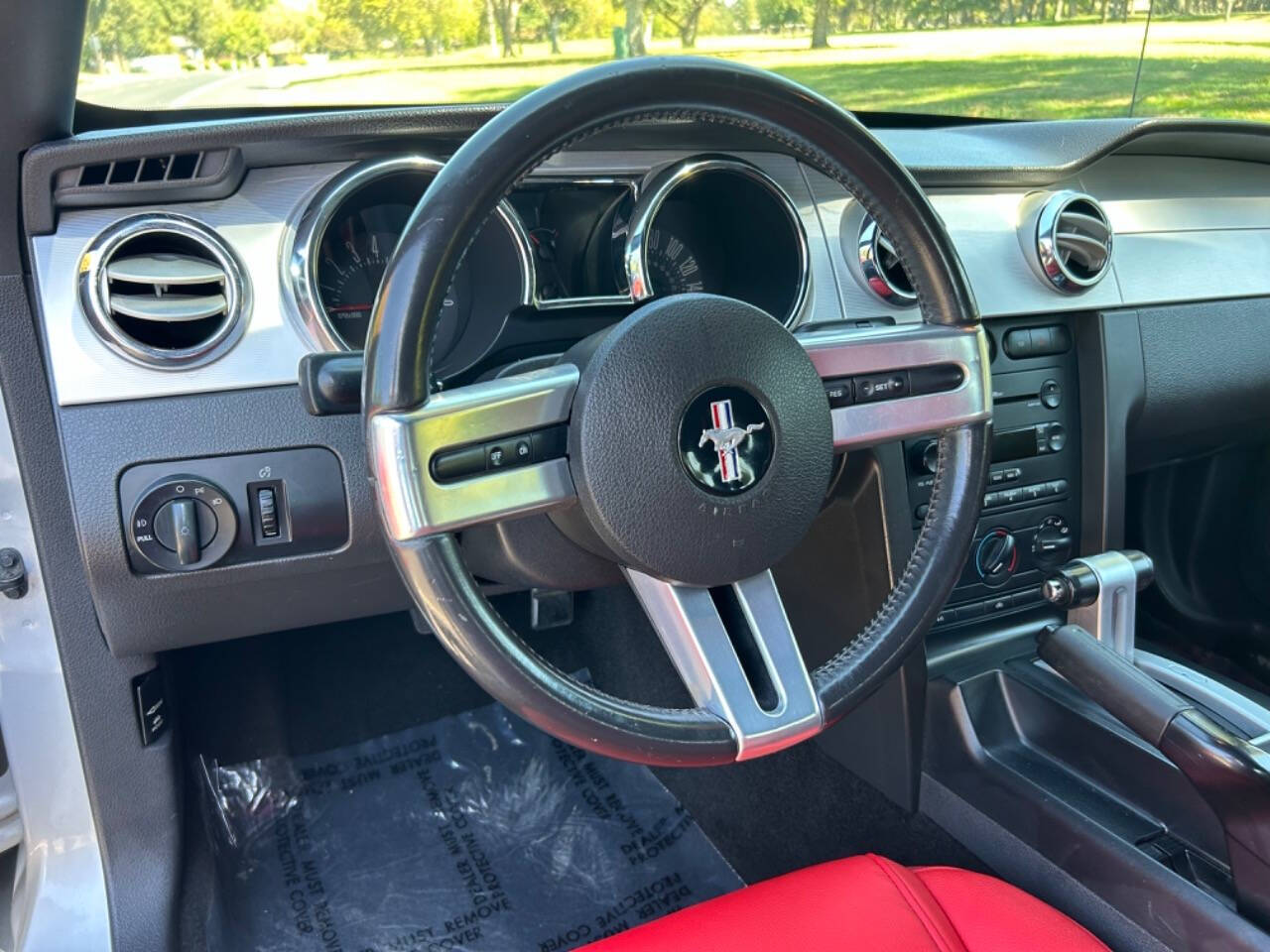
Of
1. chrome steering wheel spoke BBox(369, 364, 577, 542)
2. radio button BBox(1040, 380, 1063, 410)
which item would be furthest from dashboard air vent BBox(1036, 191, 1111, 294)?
chrome steering wheel spoke BBox(369, 364, 577, 542)

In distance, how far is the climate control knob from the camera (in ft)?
4.93

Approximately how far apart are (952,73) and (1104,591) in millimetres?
1049

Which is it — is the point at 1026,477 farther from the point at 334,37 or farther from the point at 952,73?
the point at 334,37

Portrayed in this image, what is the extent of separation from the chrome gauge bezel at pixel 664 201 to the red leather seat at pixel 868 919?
67 cm

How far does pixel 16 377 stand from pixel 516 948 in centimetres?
107

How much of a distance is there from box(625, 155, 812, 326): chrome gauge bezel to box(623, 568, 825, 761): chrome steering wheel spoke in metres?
0.42

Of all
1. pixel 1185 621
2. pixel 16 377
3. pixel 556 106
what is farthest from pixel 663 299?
pixel 1185 621

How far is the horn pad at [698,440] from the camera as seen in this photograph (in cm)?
86

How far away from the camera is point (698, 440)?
886mm

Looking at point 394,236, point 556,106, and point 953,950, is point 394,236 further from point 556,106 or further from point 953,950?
point 953,950

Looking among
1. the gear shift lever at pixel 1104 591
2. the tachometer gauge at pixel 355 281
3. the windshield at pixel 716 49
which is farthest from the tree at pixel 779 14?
the gear shift lever at pixel 1104 591

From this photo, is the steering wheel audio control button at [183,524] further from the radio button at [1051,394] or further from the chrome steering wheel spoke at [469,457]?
the radio button at [1051,394]

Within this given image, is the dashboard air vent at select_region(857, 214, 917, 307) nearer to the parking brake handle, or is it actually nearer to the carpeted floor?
the parking brake handle

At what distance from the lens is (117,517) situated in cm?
112
